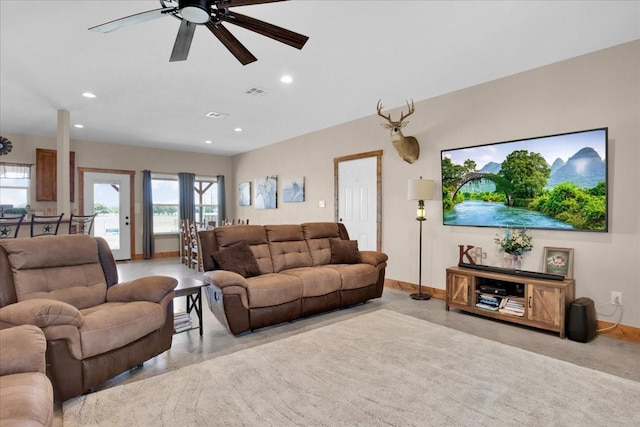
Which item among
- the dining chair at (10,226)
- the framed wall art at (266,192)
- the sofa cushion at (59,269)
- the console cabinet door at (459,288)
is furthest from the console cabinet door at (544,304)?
the dining chair at (10,226)

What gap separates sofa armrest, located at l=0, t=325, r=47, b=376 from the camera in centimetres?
151

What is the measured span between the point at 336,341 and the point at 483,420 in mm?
1376

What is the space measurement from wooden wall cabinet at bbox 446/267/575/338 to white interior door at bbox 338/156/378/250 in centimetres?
174

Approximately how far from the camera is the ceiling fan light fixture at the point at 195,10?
1959 millimetres

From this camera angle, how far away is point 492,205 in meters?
4.05

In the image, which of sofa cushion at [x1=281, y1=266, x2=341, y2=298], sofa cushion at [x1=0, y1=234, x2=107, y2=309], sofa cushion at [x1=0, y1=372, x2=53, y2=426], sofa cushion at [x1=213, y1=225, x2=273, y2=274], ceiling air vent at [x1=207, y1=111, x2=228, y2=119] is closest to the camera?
sofa cushion at [x1=0, y1=372, x2=53, y2=426]

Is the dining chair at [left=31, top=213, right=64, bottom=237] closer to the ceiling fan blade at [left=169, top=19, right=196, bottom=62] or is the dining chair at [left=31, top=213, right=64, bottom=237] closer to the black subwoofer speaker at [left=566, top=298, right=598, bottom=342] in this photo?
the ceiling fan blade at [left=169, top=19, right=196, bottom=62]

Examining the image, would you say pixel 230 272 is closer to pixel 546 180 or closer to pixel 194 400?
pixel 194 400

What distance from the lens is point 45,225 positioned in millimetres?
4465

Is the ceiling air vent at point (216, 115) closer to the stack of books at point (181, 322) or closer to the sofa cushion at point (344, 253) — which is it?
the sofa cushion at point (344, 253)

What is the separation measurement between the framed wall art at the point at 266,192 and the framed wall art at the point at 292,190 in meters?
0.32

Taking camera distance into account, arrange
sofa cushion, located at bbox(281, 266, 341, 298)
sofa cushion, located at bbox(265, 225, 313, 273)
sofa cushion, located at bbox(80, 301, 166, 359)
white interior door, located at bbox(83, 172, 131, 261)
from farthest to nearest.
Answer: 1. white interior door, located at bbox(83, 172, 131, 261)
2. sofa cushion, located at bbox(265, 225, 313, 273)
3. sofa cushion, located at bbox(281, 266, 341, 298)
4. sofa cushion, located at bbox(80, 301, 166, 359)

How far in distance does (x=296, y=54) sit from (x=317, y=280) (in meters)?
2.36

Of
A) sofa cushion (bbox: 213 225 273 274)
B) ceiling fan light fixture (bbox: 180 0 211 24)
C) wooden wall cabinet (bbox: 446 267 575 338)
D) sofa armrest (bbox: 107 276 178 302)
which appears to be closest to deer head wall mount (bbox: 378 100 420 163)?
wooden wall cabinet (bbox: 446 267 575 338)
